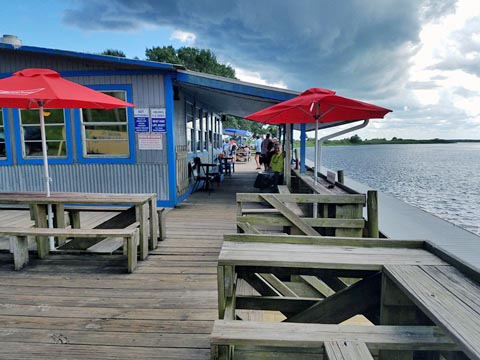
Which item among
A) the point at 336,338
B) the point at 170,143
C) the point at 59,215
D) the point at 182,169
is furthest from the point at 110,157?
the point at 336,338

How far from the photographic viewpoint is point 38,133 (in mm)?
6914

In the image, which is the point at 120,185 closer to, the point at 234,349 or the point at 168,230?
the point at 168,230

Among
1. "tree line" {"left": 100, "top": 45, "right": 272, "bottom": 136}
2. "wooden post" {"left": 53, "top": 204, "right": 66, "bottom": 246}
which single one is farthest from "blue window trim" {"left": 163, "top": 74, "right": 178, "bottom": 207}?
"tree line" {"left": 100, "top": 45, "right": 272, "bottom": 136}

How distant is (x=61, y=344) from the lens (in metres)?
2.20

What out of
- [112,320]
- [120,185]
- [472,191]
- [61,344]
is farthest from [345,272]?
[472,191]

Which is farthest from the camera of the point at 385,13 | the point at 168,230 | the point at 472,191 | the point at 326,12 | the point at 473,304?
the point at 472,191

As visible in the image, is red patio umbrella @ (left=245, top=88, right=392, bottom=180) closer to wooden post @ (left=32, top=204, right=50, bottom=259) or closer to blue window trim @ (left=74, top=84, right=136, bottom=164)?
blue window trim @ (left=74, top=84, right=136, bottom=164)

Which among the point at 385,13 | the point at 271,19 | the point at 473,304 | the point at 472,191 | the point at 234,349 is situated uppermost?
the point at 271,19

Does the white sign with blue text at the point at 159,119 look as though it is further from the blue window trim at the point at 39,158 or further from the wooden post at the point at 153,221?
the wooden post at the point at 153,221

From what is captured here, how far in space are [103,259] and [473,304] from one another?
3.69 m

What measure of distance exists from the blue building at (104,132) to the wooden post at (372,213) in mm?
3291

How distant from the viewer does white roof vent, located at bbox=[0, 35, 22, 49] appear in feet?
20.5

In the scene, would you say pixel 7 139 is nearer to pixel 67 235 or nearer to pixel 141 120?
pixel 141 120

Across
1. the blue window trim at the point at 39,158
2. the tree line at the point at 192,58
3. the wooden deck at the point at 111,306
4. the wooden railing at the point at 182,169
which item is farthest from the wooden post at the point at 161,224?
the tree line at the point at 192,58
